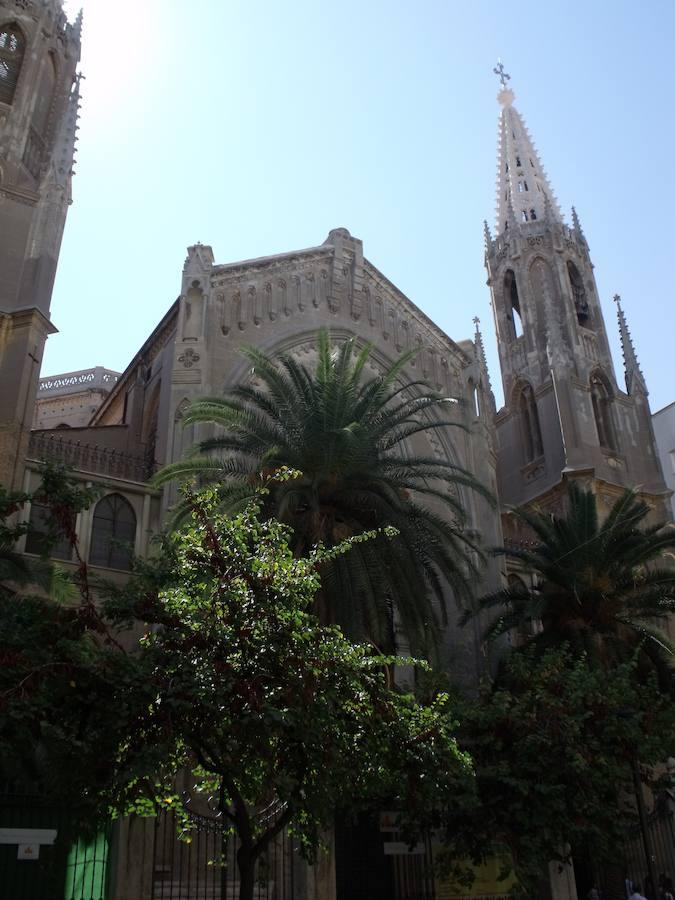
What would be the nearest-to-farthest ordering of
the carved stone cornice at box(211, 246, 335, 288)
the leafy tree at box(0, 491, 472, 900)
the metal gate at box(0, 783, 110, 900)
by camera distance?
1. the leafy tree at box(0, 491, 472, 900)
2. the metal gate at box(0, 783, 110, 900)
3. the carved stone cornice at box(211, 246, 335, 288)

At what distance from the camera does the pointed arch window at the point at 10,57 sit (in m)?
23.7

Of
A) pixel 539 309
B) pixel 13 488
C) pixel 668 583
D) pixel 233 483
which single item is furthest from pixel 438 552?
pixel 539 309

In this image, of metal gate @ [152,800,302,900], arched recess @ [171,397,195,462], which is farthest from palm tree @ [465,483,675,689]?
arched recess @ [171,397,195,462]

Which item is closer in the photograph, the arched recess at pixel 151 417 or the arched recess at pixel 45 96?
the arched recess at pixel 151 417

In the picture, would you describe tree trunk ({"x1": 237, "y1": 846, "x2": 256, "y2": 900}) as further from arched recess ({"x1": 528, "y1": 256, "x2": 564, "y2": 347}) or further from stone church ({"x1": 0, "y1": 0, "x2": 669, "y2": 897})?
arched recess ({"x1": 528, "y1": 256, "x2": 564, "y2": 347})

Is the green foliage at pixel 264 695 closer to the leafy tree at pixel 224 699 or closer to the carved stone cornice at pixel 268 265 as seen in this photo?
the leafy tree at pixel 224 699

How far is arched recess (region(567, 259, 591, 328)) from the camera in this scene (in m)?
35.3

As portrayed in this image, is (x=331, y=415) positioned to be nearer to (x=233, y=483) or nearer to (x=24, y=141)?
(x=233, y=483)

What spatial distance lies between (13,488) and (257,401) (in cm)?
A: 501

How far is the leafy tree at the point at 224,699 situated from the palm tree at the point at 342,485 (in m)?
4.71

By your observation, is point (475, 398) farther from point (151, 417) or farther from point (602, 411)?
point (151, 417)

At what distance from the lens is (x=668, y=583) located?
2020 centimetres

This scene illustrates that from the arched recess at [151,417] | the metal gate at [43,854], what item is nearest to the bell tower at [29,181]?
the arched recess at [151,417]

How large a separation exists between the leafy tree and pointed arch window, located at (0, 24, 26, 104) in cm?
1750
